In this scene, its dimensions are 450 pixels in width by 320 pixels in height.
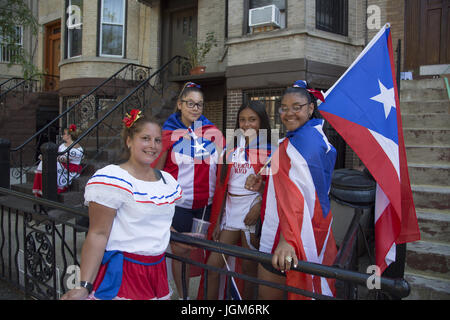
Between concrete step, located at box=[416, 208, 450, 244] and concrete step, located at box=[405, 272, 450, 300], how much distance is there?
0.55 m

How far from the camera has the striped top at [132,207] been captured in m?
1.80

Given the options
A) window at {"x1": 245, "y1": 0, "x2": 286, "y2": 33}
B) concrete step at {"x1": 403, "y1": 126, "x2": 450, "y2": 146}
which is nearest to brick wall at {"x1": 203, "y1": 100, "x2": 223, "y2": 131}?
window at {"x1": 245, "y1": 0, "x2": 286, "y2": 33}

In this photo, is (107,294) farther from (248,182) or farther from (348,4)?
(348,4)

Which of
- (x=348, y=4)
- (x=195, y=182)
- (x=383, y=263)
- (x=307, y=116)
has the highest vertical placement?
(x=348, y=4)

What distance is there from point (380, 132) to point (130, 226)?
5.46ft

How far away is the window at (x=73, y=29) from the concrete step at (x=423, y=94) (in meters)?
10.7

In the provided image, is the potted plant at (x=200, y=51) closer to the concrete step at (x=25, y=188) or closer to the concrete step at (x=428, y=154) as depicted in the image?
the concrete step at (x=25, y=188)

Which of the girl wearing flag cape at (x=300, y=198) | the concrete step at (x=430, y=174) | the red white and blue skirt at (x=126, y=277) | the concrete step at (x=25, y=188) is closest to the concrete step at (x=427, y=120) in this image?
the concrete step at (x=430, y=174)

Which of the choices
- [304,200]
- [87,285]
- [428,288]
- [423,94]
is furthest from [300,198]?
[423,94]

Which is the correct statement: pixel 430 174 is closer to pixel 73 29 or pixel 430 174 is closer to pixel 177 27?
pixel 177 27

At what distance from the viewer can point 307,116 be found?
2305mm

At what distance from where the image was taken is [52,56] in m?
15.6

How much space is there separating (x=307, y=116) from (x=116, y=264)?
4.81ft
